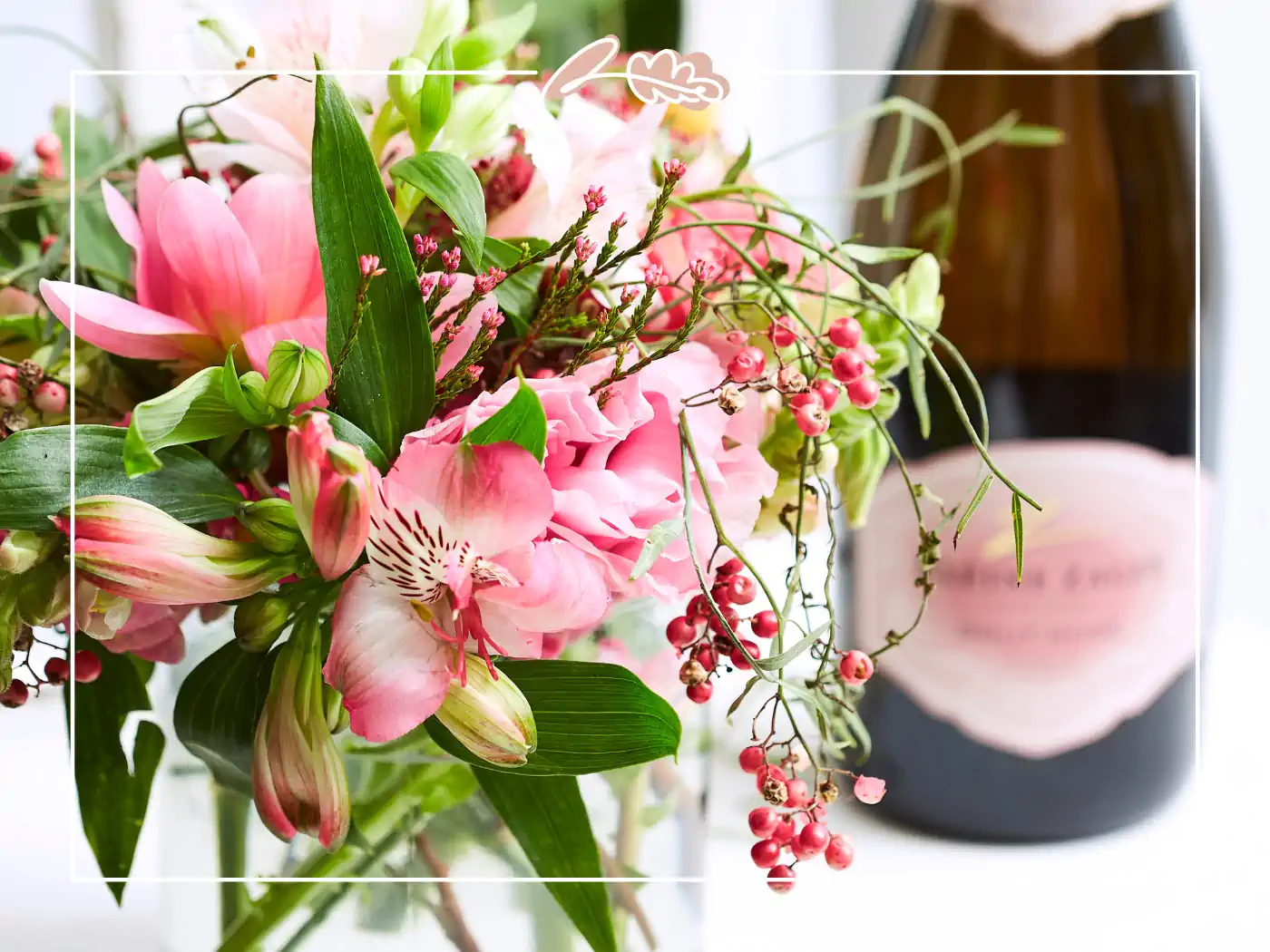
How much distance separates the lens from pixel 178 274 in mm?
203

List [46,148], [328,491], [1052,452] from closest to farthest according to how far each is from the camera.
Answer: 1. [328,491]
2. [46,148]
3. [1052,452]

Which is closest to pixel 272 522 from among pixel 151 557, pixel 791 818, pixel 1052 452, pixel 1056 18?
pixel 151 557

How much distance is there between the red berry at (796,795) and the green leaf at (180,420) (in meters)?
0.13

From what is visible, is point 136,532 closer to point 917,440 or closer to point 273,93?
point 273,93

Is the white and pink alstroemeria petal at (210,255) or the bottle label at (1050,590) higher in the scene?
the white and pink alstroemeria petal at (210,255)

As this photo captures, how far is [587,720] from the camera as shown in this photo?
0.21 m

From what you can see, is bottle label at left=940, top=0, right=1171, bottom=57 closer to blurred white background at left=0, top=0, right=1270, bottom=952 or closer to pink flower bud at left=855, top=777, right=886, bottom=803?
blurred white background at left=0, top=0, right=1270, bottom=952

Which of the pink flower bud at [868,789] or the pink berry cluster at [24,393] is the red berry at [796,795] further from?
the pink berry cluster at [24,393]

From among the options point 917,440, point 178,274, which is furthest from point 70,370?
point 917,440

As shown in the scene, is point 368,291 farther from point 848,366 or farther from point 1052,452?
point 1052,452

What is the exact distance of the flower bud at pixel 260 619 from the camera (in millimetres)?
198

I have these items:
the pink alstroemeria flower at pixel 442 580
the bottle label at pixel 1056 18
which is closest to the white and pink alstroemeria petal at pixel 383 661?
the pink alstroemeria flower at pixel 442 580

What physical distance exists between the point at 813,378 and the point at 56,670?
179 millimetres

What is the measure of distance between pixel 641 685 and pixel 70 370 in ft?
0.44
